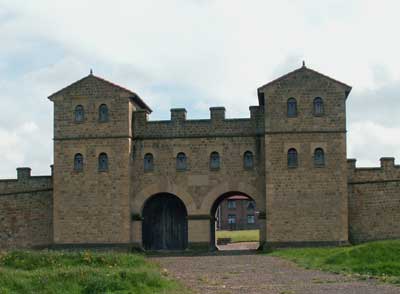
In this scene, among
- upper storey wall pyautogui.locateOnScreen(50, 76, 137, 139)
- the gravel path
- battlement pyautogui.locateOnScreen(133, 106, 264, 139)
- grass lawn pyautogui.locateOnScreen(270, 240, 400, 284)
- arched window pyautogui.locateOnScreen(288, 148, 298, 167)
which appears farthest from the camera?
upper storey wall pyautogui.locateOnScreen(50, 76, 137, 139)

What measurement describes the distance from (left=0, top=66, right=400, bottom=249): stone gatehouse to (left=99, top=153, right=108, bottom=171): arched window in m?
0.05

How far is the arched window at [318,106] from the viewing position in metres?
36.9

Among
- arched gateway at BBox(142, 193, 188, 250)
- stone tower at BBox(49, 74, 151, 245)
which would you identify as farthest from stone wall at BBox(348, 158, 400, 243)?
stone tower at BBox(49, 74, 151, 245)

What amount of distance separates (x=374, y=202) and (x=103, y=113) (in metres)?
13.7

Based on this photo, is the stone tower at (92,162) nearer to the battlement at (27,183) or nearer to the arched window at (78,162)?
the arched window at (78,162)

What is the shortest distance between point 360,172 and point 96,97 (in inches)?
520

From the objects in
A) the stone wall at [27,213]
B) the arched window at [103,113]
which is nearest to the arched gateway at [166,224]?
the arched window at [103,113]

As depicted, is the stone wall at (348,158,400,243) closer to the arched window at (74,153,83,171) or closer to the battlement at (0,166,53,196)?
the arched window at (74,153,83,171)

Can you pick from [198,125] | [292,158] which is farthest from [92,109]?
[292,158]

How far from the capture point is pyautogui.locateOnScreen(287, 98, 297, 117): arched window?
1457 inches

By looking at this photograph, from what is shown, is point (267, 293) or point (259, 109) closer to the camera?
point (267, 293)

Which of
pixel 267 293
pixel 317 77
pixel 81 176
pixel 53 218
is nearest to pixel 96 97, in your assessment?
pixel 81 176

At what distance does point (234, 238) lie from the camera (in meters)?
57.5

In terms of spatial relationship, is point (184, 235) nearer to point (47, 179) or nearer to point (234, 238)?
point (47, 179)
